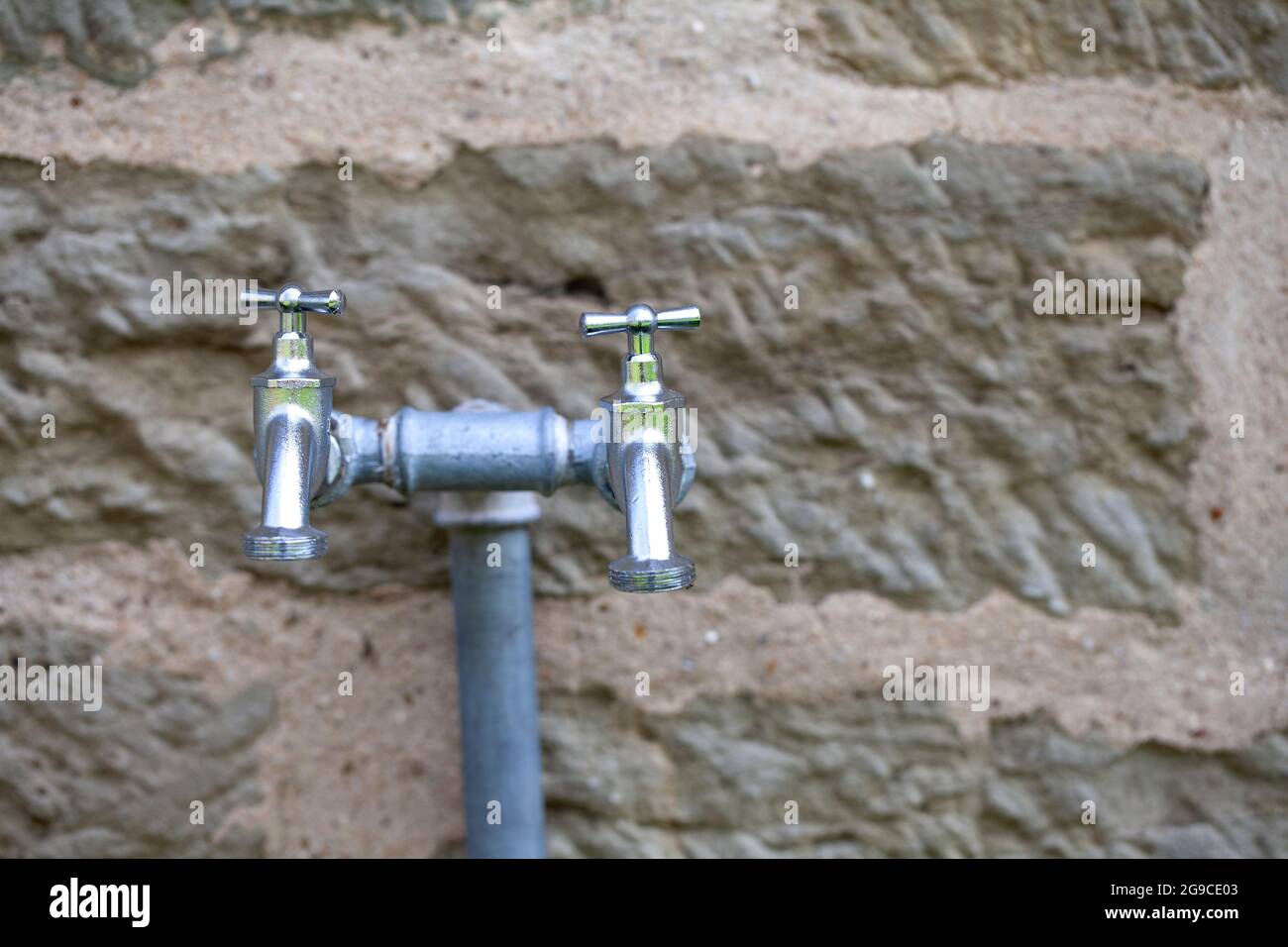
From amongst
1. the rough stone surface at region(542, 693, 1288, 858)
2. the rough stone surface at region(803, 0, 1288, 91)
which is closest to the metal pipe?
the rough stone surface at region(542, 693, 1288, 858)

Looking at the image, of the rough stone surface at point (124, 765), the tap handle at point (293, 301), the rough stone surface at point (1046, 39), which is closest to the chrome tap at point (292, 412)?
the tap handle at point (293, 301)

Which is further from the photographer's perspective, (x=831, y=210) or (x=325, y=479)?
(x=831, y=210)

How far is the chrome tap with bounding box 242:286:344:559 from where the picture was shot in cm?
63

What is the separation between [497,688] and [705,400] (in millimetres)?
265

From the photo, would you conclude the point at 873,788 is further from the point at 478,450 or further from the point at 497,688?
the point at 478,450

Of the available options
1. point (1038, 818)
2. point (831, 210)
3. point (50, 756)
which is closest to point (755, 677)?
point (1038, 818)

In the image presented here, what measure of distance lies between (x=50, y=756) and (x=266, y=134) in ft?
1.59

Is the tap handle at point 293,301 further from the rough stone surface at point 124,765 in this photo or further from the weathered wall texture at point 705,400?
the rough stone surface at point 124,765

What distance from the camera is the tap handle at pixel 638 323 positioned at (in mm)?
652

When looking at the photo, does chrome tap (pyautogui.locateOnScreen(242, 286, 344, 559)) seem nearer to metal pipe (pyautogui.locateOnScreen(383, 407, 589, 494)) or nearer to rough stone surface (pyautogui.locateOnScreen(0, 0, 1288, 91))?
metal pipe (pyautogui.locateOnScreen(383, 407, 589, 494))

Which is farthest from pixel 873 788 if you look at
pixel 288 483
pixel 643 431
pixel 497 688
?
pixel 288 483

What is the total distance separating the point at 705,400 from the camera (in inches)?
35.0
